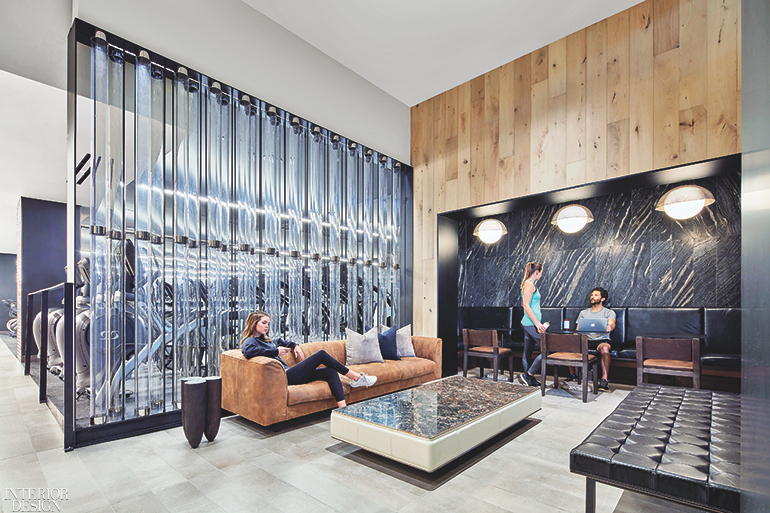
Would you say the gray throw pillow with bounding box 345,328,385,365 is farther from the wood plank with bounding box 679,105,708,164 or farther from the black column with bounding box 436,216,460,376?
the wood plank with bounding box 679,105,708,164

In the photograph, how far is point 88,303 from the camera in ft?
11.1

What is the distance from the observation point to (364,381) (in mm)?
4156

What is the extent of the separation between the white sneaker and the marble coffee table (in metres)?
0.59

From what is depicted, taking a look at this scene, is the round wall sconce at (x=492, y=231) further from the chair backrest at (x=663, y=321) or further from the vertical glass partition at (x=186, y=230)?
the vertical glass partition at (x=186, y=230)

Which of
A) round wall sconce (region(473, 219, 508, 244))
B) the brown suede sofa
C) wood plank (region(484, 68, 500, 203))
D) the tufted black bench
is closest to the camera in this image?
the tufted black bench

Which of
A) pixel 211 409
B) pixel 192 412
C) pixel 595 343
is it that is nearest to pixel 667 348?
pixel 595 343

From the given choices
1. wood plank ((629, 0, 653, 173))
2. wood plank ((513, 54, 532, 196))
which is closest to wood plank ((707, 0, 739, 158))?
wood plank ((629, 0, 653, 173))

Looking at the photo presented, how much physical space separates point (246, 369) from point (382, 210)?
11.5ft

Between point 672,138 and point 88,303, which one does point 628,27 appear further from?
point 88,303

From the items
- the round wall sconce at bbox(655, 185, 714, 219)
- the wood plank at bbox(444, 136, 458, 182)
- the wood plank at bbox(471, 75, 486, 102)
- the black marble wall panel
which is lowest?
the black marble wall panel

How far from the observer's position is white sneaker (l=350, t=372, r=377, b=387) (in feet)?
13.5

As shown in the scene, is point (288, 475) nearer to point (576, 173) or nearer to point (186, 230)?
point (186, 230)

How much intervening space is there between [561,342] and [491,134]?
3.08 meters

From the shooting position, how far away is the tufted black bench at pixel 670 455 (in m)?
→ 1.67
